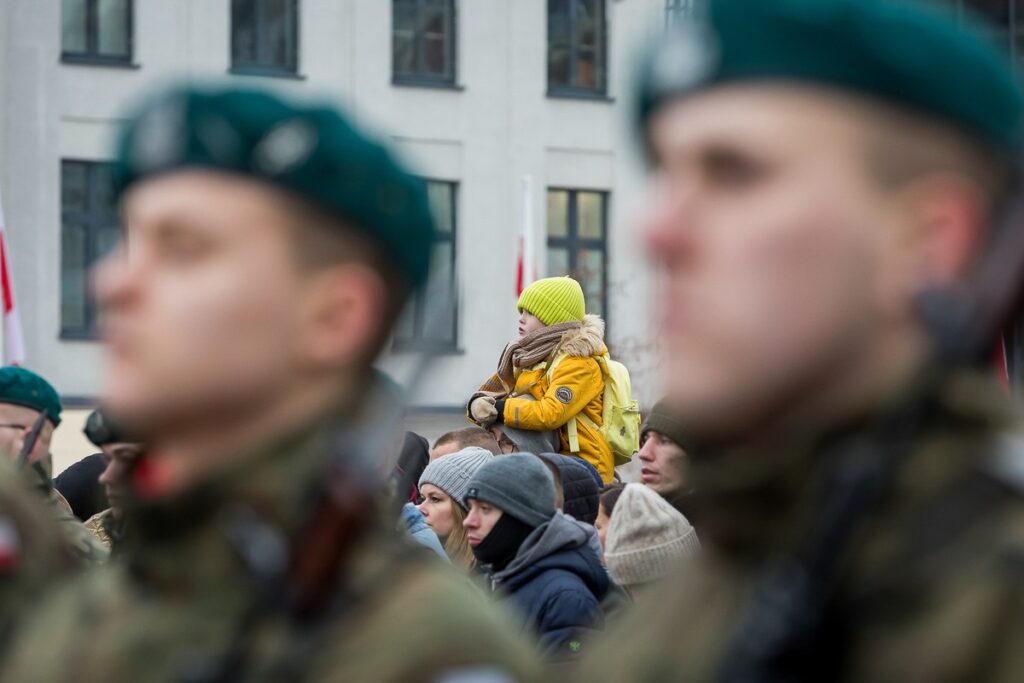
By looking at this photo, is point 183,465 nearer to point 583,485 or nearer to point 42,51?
point 583,485

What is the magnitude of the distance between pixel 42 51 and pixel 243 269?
75.9ft

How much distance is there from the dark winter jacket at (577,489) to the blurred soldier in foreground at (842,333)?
16.9ft

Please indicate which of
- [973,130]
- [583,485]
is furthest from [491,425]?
[973,130]

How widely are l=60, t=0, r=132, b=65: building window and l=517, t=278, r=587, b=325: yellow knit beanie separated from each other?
17043 millimetres

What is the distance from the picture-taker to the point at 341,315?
2.16 meters

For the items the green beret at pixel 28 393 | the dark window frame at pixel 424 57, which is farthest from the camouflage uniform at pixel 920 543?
the dark window frame at pixel 424 57

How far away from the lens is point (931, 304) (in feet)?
5.29

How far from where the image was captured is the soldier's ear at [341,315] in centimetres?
214

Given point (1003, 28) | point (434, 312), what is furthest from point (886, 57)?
point (1003, 28)

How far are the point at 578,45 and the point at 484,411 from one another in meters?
19.7

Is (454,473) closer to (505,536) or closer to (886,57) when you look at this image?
(505,536)

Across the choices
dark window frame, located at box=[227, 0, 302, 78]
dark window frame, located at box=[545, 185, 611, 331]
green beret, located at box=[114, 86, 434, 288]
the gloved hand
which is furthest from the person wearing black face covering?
dark window frame, located at box=[545, 185, 611, 331]

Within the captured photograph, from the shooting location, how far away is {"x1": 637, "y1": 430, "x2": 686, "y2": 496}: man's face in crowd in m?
6.42

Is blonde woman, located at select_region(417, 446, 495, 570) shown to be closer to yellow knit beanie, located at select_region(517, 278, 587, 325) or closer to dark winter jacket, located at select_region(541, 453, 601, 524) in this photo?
dark winter jacket, located at select_region(541, 453, 601, 524)
